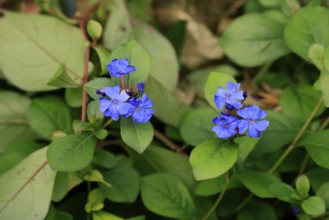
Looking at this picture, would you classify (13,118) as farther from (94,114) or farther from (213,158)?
(213,158)

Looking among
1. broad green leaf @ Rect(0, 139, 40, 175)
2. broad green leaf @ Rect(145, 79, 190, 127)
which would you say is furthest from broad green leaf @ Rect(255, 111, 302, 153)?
broad green leaf @ Rect(0, 139, 40, 175)

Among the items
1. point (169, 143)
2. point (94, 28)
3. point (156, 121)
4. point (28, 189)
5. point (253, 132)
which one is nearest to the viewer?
point (253, 132)

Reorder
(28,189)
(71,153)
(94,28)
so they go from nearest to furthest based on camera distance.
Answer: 1. (71,153)
2. (28,189)
3. (94,28)

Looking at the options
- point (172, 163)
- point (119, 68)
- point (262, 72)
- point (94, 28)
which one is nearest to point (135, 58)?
point (119, 68)

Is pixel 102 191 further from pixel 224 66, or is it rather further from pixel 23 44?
pixel 224 66

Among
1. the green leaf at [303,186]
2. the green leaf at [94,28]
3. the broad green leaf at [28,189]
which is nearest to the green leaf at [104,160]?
the broad green leaf at [28,189]

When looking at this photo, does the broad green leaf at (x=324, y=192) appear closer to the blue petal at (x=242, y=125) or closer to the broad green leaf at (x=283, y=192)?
the broad green leaf at (x=283, y=192)

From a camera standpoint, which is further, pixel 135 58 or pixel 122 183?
pixel 122 183
